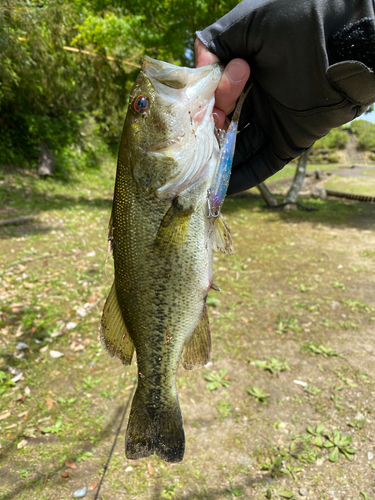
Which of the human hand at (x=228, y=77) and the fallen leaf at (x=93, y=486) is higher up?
the human hand at (x=228, y=77)

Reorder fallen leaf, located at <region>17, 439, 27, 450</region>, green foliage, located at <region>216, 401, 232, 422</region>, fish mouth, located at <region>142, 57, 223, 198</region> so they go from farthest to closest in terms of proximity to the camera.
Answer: green foliage, located at <region>216, 401, 232, 422</region> < fallen leaf, located at <region>17, 439, 27, 450</region> < fish mouth, located at <region>142, 57, 223, 198</region>

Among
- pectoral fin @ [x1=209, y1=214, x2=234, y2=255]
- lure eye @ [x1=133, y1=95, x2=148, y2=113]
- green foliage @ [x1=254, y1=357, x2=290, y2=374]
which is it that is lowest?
green foliage @ [x1=254, y1=357, x2=290, y2=374]

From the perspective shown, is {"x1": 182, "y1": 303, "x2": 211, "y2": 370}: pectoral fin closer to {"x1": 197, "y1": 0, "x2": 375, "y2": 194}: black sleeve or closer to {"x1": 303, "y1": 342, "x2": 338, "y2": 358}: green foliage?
{"x1": 197, "y1": 0, "x2": 375, "y2": 194}: black sleeve

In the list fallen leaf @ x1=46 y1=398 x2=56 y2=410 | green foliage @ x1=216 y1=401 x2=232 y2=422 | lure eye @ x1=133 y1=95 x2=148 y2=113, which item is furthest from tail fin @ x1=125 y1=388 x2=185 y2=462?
fallen leaf @ x1=46 y1=398 x2=56 y2=410

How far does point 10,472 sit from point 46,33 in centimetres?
894

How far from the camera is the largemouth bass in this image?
1628 mm

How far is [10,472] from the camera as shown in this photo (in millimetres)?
3109

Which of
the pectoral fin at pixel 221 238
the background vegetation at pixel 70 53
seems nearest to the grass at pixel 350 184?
the background vegetation at pixel 70 53

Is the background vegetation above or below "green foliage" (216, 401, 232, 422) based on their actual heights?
above

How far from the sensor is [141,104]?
1.66 meters

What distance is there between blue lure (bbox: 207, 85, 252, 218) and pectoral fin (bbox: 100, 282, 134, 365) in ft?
2.44

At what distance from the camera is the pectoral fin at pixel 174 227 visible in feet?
5.45

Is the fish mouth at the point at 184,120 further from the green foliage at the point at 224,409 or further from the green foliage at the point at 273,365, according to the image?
the green foliage at the point at 273,365

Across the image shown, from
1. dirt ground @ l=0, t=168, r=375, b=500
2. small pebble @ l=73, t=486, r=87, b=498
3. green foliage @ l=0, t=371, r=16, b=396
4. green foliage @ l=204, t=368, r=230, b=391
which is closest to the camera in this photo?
small pebble @ l=73, t=486, r=87, b=498
